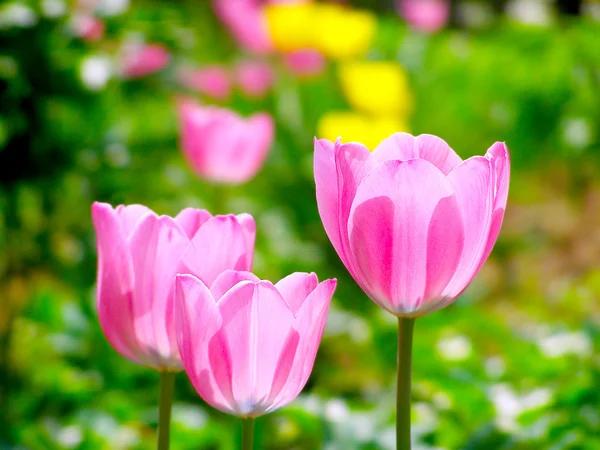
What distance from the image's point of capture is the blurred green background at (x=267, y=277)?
125 centimetres

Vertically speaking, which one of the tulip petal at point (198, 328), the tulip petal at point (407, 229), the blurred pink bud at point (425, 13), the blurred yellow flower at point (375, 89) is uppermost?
the blurred pink bud at point (425, 13)

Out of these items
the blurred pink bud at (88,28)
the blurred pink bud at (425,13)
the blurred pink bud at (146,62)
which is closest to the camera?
the blurred pink bud at (88,28)

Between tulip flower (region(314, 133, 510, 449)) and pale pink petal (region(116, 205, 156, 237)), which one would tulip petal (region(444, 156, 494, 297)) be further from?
pale pink petal (region(116, 205, 156, 237))

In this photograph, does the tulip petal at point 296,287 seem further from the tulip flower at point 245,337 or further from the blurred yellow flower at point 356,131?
the blurred yellow flower at point 356,131

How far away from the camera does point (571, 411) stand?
3.92 feet

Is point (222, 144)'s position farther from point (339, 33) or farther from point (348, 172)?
point (339, 33)

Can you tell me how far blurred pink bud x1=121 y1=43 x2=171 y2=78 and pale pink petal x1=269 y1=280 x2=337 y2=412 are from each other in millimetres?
1430

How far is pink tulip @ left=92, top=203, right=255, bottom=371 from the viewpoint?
70 centimetres

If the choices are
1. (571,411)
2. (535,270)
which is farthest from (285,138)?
(571,411)

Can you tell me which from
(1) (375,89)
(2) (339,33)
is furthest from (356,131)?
(2) (339,33)

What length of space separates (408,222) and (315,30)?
3030mm

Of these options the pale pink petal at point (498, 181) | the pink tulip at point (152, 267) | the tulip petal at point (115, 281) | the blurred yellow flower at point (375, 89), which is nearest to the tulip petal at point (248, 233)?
the pink tulip at point (152, 267)

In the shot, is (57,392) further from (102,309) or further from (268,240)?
(268,240)

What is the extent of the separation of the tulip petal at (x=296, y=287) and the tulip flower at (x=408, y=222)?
0.12 ft
